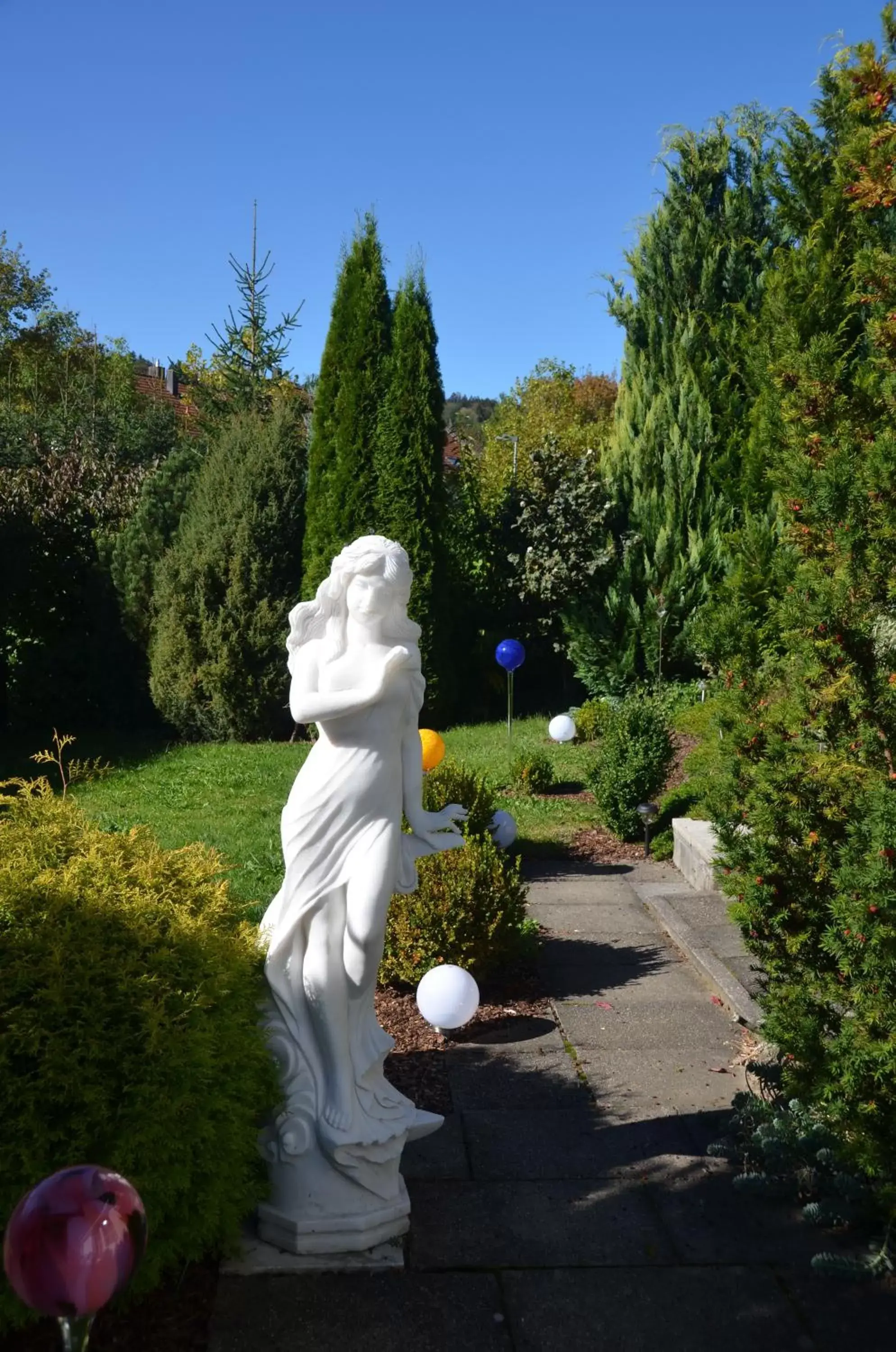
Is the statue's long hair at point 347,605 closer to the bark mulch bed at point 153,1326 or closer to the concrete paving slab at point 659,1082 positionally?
the bark mulch bed at point 153,1326

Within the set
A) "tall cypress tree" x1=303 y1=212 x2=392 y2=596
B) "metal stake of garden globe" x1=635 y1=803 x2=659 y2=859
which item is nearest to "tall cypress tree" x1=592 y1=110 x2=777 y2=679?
"tall cypress tree" x1=303 y1=212 x2=392 y2=596

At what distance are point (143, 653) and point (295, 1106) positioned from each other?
439 inches

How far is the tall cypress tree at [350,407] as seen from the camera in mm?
13375

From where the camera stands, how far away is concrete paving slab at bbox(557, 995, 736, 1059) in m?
5.37

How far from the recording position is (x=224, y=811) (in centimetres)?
996

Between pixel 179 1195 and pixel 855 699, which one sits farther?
pixel 855 699

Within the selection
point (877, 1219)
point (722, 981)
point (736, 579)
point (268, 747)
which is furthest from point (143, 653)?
point (877, 1219)

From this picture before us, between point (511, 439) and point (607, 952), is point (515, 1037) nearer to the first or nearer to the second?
point (607, 952)

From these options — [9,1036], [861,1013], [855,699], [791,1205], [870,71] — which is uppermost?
[870,71]

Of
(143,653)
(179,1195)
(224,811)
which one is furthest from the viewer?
(143,653)

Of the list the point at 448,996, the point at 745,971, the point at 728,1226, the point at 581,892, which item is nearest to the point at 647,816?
the point at 581,892

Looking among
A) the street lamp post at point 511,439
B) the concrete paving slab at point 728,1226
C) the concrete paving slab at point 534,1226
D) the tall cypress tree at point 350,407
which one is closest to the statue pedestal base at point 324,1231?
the concrete paving slab at point 534,1226

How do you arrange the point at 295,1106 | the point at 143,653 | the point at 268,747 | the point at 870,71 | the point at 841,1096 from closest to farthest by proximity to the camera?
the point at 295,1106 → the point at 841,1096 → the point at 870,71 → the point at 268,747 → the point at 143,653

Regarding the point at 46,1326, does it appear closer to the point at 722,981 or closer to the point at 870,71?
the point at 722,981
